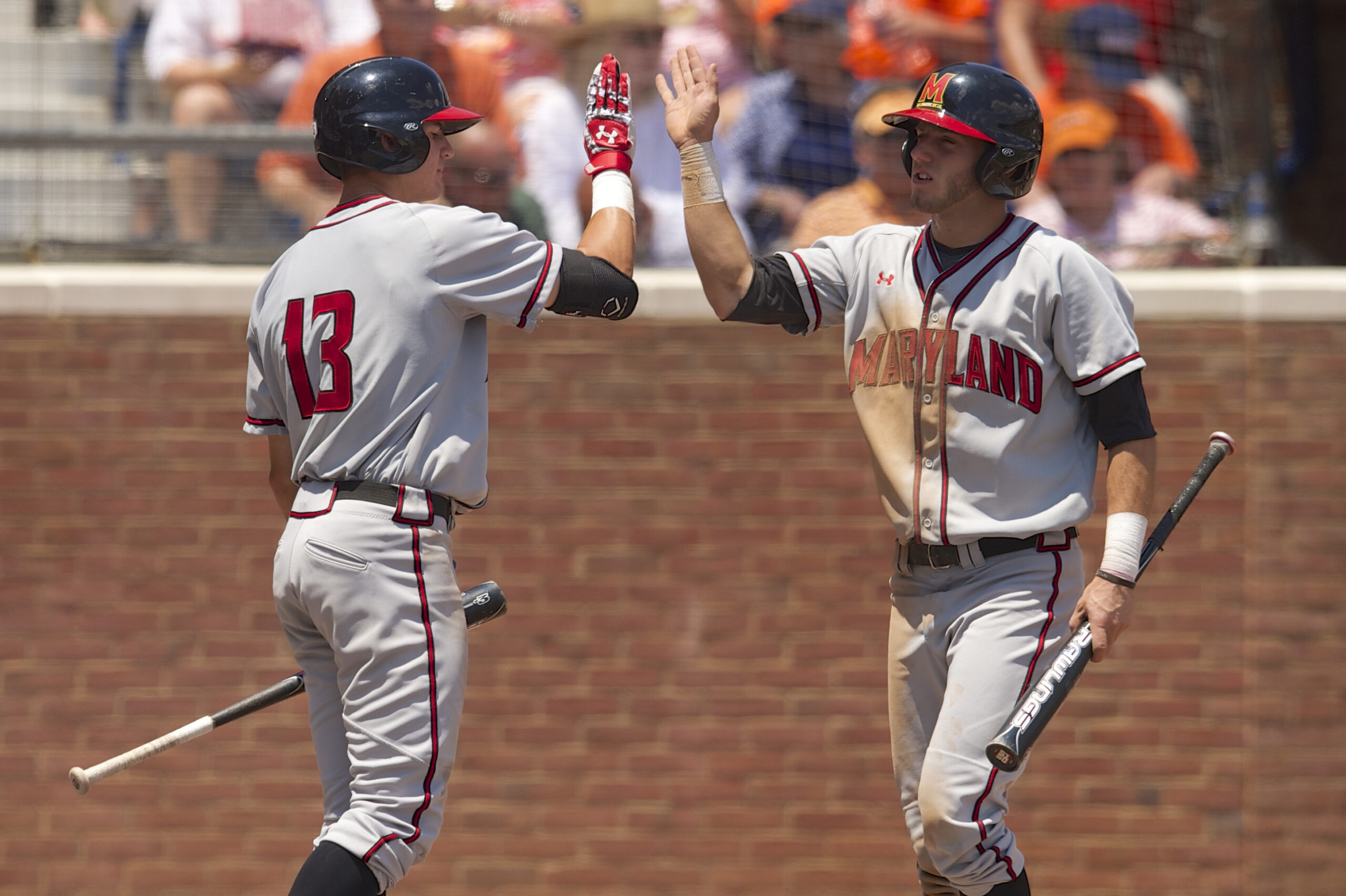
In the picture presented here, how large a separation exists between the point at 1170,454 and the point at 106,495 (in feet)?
12.7

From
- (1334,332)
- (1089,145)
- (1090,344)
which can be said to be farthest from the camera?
(1089,145)

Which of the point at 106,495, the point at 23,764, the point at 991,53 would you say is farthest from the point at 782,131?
the point at 23,764

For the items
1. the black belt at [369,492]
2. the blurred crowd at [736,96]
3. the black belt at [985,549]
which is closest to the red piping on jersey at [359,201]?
the black belt at [369,492]

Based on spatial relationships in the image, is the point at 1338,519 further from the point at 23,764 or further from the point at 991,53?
the point at 23,764

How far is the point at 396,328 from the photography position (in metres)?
3.20

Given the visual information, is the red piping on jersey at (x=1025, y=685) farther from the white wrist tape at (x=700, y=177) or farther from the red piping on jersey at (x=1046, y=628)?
the white wrist tape at (x=700, y=177)

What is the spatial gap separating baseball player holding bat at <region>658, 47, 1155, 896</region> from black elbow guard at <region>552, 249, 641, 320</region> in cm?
31

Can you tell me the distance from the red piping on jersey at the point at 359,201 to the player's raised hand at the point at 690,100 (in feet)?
2.53

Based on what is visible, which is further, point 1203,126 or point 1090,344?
point 1203,126

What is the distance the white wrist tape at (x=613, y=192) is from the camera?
3.58 meters

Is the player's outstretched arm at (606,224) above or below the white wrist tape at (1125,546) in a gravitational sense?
above

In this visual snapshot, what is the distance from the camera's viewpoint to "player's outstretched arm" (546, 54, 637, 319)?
338 cm

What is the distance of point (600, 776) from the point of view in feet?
17.7

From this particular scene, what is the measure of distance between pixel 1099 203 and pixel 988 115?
2.38 m
